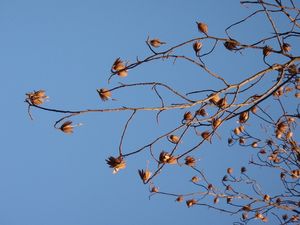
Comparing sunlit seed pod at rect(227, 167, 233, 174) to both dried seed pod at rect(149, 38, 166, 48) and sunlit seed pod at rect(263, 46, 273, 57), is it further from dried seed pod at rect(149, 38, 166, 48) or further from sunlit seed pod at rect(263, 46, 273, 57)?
dried seed pod at rect(149, 38, 166, 48)

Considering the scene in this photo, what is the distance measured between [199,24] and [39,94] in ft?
3.75

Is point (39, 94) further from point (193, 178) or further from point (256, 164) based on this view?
point (256, 164)

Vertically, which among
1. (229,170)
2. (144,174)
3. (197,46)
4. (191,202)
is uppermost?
(229,170)

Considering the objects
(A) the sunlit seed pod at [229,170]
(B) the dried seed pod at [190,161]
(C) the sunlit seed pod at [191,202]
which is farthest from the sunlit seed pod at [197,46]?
(A) the sunlit seed pod at [229,170]

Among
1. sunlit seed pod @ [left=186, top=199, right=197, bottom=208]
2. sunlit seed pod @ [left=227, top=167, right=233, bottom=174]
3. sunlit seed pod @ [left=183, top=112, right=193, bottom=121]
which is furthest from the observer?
sunlit seed pod @ [left=227, top=167, right=233, bottom=174]

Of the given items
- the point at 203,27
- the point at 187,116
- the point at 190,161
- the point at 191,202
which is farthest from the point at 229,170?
the point at 203,27

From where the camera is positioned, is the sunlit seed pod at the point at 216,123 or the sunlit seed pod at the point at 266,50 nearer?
the sunlit seed pod at the point at 266,50

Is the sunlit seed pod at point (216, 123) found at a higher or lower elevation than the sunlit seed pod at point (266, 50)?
lower

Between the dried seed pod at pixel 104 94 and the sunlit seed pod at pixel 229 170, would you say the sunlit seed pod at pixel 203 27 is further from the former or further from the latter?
the sunlit seed pod at pixel 229 170

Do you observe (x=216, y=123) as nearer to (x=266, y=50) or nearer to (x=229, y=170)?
(x=266, y=50)

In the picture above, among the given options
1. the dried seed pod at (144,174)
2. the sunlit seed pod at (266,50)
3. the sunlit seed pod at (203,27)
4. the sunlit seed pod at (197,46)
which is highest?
the sunlit seed pod at (203,27)

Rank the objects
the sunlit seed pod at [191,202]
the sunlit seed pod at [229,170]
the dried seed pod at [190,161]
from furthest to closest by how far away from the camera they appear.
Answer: the sunlit seed pod at [229,170] < the sunlit seed pod at [191,202] < the dried seed pod at [190,161]

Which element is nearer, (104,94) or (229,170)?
(104,94)

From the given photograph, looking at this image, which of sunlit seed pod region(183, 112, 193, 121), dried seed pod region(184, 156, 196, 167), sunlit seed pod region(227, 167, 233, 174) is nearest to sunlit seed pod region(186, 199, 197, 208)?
dried seed pod region(184, 156, 196, 167)
